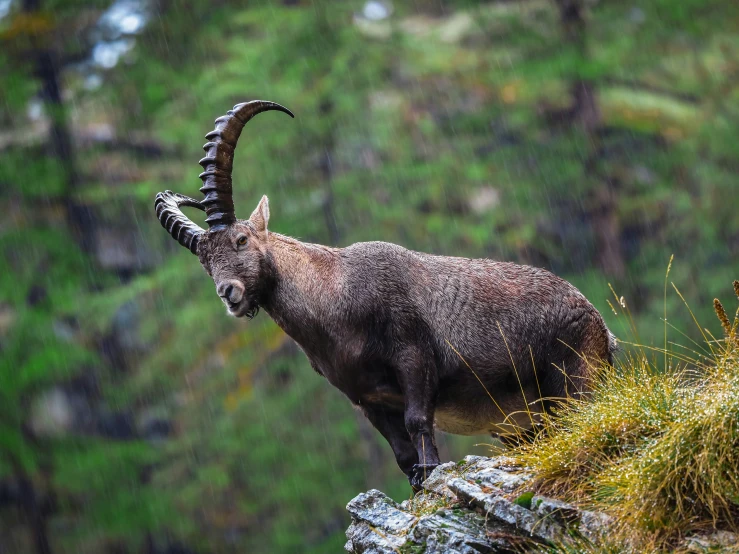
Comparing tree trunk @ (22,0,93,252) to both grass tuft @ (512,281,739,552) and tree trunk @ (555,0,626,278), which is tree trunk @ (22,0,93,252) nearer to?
tree trunk @ (555,0,626,278)

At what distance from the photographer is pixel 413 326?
7332 millimetres

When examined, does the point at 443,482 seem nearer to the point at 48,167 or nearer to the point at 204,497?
the point at 204,497

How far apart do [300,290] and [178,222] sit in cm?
126

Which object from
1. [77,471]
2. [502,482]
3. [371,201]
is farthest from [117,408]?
[502,482]

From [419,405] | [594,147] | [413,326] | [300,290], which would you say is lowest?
[419,405]

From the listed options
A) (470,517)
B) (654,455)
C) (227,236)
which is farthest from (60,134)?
(654,455)

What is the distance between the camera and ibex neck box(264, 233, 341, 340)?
24.3 ft

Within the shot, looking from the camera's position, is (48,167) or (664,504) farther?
(48,167)

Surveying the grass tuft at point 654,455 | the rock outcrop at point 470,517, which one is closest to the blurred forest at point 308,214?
the rock outcrop at point 470,517

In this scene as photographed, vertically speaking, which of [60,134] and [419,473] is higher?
[60,134]

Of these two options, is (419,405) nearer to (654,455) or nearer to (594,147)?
(654,455)

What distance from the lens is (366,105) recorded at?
23438 mm

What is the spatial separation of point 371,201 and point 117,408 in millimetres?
8220

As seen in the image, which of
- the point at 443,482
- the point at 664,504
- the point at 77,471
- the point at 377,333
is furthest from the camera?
the point at 77,471
